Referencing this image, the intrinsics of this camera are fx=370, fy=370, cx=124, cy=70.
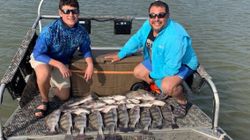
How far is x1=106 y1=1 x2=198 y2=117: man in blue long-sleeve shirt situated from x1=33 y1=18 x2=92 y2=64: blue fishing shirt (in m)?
0.96

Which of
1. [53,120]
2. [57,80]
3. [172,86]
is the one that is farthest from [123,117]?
[57,80]

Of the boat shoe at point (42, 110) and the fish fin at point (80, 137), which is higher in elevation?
the boat shoe at point (42, 110)

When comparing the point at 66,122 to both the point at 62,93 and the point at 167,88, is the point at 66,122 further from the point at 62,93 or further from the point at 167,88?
the point at 167,88

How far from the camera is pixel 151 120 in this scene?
4793mm

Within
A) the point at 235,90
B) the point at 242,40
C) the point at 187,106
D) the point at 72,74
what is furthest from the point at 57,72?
the point at 242,40

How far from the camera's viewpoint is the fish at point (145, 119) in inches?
179

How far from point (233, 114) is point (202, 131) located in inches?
99.9

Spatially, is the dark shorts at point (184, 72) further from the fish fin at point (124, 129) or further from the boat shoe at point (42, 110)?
the boat shoe at point (42, 110)

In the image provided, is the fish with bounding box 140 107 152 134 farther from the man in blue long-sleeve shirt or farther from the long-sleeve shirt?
the long-sleeve shirt

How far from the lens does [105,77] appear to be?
5.48 m

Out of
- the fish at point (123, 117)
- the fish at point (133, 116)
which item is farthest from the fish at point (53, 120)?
the fish at point (133, 116)

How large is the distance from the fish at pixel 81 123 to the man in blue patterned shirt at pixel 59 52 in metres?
0.49

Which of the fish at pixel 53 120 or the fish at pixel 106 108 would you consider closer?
the fish at pixel 53 120

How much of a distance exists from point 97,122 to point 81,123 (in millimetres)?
200
